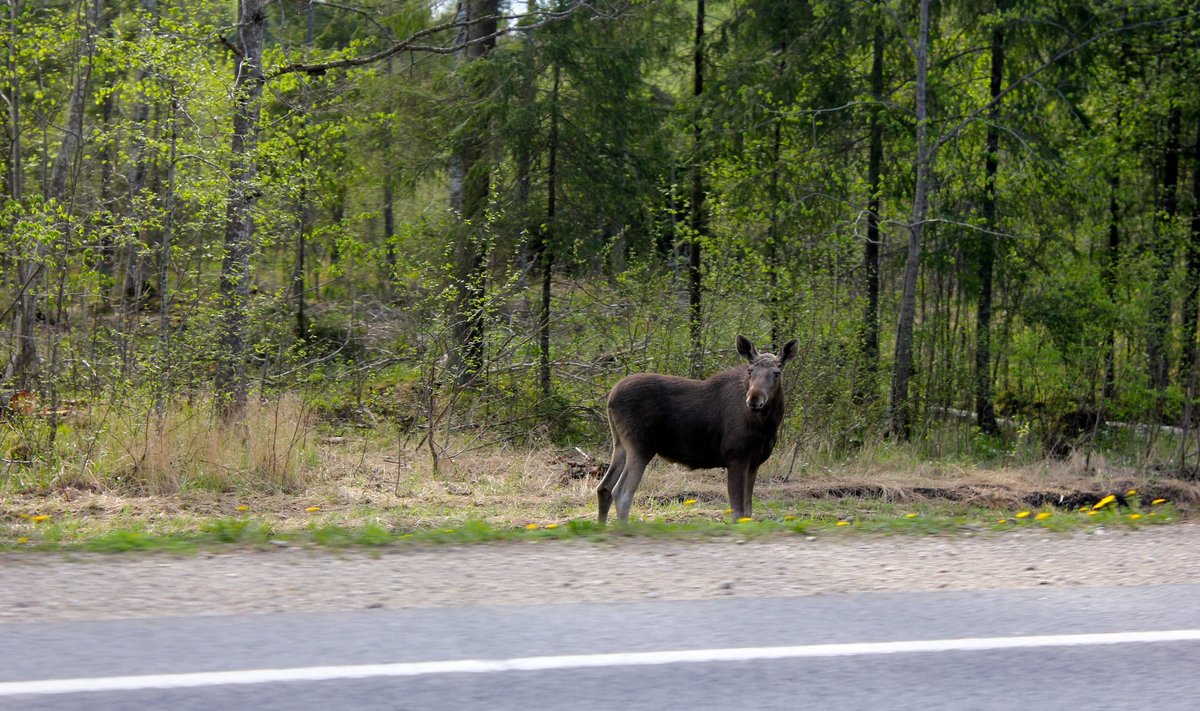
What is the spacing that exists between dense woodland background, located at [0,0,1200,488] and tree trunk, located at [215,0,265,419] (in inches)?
3.0

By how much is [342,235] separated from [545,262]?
829cm

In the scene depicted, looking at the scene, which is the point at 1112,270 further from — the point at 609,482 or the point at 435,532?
the point at 435,532

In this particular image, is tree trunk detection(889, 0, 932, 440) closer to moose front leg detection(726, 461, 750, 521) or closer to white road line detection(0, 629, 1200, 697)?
moose front leg detection(726, 461, 750, 521)

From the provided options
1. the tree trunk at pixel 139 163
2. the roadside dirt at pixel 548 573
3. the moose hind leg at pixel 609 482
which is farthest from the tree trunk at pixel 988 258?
the tree trunk at pixel 139 163

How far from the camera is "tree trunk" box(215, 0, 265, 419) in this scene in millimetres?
15438

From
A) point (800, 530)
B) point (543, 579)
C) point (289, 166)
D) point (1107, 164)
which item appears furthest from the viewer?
point (1107, 164)

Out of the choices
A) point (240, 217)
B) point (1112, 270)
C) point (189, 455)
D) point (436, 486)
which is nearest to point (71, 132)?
point (240, 217)

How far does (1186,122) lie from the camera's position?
25.2 meters

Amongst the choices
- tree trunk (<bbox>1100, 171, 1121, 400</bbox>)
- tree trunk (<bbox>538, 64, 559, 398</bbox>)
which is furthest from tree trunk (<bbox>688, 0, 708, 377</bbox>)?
tree trunk (<bbox>1100, 171, 1121, 400</bbox>)

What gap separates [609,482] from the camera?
38.5 ft

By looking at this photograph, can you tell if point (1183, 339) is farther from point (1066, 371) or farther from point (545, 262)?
point (545, 262)

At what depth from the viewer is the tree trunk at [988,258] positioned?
915 inches

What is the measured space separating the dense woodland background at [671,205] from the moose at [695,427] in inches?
166

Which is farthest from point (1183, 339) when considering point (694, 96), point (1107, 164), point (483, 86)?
point (483, 86)
